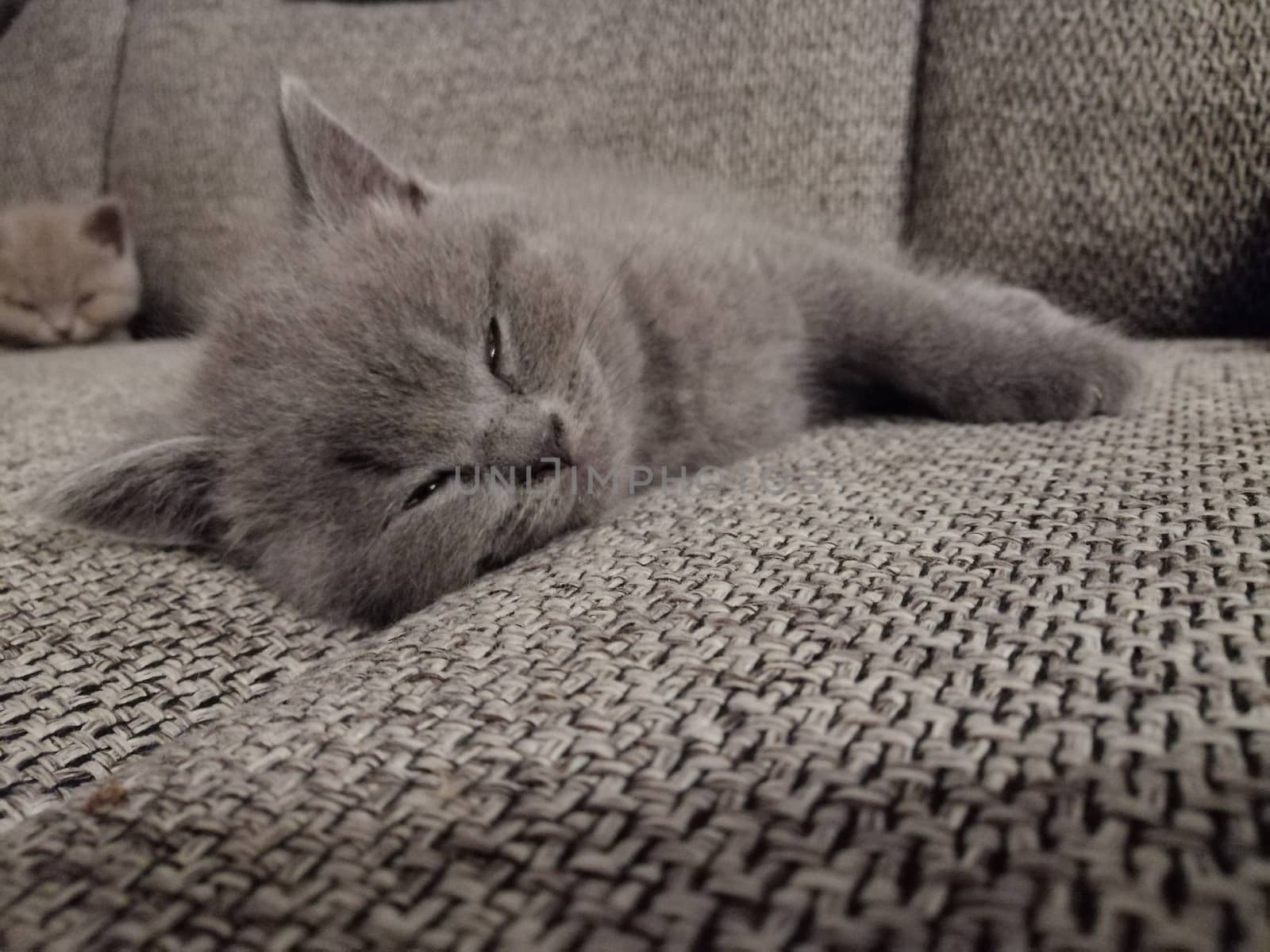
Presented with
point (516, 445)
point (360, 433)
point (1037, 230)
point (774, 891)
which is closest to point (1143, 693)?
point (774, 891)

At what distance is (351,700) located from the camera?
59 centimetres

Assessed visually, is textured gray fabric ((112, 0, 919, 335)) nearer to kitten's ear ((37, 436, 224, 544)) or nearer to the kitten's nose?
kitten's ear ((37, 436, 224, 544))

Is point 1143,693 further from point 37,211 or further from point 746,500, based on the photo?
point 37,211

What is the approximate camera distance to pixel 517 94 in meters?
2.02

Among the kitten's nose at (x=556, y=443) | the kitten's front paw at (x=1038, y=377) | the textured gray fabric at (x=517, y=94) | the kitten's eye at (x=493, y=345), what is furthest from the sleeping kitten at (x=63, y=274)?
the kitten's front paw at (x=1038, y=377)

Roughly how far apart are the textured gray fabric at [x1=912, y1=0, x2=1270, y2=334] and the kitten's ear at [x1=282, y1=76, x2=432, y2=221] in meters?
1.15

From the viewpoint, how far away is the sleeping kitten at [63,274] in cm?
252

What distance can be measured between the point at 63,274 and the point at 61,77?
55 centimetres

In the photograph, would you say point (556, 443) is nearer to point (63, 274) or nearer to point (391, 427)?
point (391, 427)

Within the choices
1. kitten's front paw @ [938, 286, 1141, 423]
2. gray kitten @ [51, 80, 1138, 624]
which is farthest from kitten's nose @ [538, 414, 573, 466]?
kitten's front paw @ [938, 286, 1141, 423]

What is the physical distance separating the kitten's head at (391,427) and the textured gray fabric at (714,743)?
8cm

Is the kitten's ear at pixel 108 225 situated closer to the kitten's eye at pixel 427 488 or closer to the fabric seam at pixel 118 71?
the fabric seam at pixel 118 71

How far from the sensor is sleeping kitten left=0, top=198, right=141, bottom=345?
2516mm

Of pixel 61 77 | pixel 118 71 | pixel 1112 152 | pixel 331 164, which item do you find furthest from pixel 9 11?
pixel 1112 152
